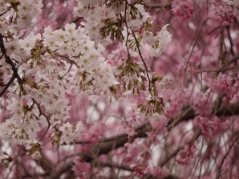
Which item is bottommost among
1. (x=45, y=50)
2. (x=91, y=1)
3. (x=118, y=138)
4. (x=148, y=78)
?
(x=118, y=138)

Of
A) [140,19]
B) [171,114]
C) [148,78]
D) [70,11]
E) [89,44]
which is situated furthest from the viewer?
[70,11]

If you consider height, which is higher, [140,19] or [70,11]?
[70,11]

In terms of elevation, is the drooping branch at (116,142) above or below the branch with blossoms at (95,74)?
below

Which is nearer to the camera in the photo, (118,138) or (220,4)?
(220,4)

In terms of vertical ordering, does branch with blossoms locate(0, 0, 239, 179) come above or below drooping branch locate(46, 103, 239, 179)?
above

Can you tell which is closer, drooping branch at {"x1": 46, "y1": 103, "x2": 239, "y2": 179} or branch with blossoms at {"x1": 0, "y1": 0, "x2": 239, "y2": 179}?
branch with blossoms at {"x1": 0, "y1": 0, "x2": 239, "y2": 179}

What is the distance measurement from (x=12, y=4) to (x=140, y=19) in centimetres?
53

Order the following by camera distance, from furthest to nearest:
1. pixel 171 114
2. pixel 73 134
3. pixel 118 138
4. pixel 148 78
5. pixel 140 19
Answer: pixel 118 138
pixel 171 114
pixel 73 134
pixel 148 78
pixel 140 19

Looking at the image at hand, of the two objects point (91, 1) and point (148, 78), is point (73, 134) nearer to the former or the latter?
point (148, 78)

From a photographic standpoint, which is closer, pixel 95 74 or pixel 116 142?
pixel 95 74

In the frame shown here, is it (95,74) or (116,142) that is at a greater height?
(95,74)

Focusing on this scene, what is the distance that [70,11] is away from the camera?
4.64 meters

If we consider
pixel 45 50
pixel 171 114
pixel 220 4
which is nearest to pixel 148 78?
pixel 45 50

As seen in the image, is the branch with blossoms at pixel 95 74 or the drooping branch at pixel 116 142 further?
the drooping branch at pixel 116 142
